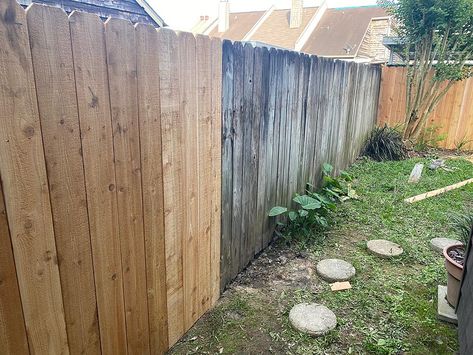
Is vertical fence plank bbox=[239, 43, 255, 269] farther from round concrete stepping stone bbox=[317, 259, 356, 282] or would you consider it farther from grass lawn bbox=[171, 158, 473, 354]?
round concrete stepping stone bbox=[317, 259, 356, 282]

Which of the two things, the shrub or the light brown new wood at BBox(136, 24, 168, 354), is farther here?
the shrub

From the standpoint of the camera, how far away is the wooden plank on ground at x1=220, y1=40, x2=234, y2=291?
2252 millimetres

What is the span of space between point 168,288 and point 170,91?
1111mm

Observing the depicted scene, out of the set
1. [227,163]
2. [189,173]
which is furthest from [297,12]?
[189,173]

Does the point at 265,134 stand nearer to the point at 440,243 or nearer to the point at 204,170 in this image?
the point at 204,170

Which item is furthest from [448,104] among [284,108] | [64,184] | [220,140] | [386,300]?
[64,184]

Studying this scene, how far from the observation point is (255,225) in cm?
304

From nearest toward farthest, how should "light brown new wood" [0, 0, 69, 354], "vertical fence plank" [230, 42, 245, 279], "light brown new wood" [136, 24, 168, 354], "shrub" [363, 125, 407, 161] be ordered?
"light brown new wood" [0, 0, 69, 354] → "light brown new wood" [136, 24, 168, 354] → "vertical fence plank" [230, 42, 245, 279] → "shrub" [363, 125, 407, 161]

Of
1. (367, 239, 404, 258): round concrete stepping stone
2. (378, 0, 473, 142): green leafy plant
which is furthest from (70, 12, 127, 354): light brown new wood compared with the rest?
(378, 0, 473, 142): green leafy plant

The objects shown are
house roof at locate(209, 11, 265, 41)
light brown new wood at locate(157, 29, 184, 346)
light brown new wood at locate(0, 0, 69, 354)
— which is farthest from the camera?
house roof at locate(209, 11, 265, 41)

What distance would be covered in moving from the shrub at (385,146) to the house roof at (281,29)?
737 inches

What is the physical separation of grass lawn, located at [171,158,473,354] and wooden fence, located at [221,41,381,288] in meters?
0.31

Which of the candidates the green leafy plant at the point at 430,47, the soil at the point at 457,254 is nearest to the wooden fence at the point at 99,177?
the soil at the point at 457,254

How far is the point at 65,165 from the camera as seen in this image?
1.27 m
